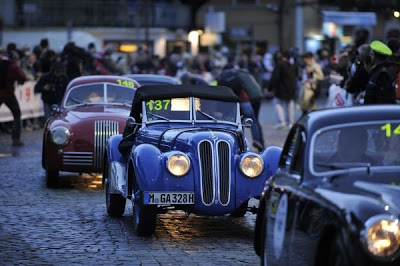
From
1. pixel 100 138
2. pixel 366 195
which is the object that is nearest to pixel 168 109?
pixel 100 138

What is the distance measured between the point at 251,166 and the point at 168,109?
2.26 m

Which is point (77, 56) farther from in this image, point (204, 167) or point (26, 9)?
point (26, 9)

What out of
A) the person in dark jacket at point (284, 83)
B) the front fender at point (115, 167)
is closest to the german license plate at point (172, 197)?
the front fender at point (115, 167)

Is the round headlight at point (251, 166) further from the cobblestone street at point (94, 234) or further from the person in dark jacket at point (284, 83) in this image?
the person in dark jacket at point (284, 83)

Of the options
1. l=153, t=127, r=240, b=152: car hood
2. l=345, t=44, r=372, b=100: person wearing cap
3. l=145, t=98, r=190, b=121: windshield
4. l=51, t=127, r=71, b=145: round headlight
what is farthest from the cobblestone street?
l=345, t=44, r=372, b=100: person wearing cap

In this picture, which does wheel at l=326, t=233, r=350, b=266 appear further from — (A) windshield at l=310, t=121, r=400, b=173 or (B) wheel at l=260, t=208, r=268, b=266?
(B) wheel at l=260, t=208, r=268, b=266

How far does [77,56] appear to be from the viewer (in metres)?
29.6

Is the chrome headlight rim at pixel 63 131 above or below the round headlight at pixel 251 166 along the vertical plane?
below

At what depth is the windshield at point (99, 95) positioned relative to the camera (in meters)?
19.1

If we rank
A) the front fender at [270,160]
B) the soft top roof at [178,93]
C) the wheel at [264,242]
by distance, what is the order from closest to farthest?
the wheel at [264,242] → the front fender at [270,160] → the soft top roof at [178,93]

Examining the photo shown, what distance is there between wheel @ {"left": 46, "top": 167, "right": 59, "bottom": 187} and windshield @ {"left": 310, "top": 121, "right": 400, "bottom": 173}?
9405 mm

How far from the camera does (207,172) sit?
1230 cm

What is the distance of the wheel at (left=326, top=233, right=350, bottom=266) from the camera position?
Result: 7.12 metres

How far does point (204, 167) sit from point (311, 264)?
4.62 metres
